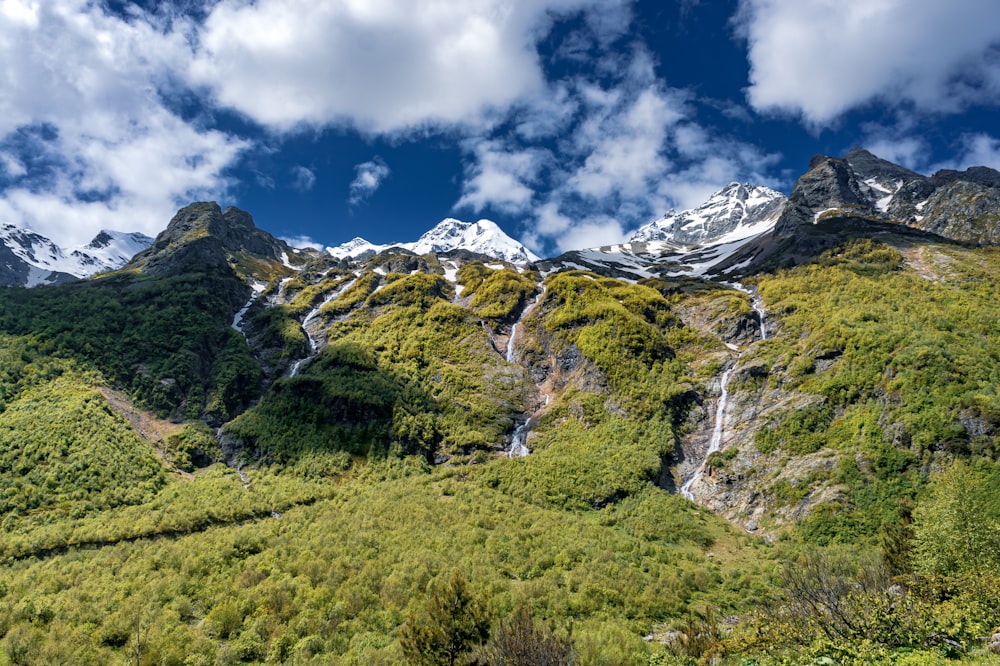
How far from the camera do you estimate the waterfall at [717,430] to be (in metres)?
55.3

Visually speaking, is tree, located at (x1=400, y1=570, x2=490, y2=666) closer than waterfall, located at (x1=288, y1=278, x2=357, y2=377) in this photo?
Yes

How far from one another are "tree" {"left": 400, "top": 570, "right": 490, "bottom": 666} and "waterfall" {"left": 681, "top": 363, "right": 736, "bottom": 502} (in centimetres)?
3772

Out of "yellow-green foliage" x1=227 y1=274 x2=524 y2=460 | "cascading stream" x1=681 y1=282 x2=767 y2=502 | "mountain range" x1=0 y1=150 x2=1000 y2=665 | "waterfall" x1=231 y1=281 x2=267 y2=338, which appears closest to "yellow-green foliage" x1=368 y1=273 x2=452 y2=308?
"mountain range" x1=0 y1=150 x2=1000 y2=665

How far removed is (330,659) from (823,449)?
4991cm

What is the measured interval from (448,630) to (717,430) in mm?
48940

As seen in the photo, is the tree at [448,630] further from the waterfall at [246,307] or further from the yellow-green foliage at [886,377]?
the waterfall at [246,307]

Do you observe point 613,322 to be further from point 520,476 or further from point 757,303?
point 520,476

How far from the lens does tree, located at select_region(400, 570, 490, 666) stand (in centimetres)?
2290

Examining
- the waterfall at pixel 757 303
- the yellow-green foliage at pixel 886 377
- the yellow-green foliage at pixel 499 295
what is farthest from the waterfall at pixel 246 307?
the yellow-green foliage at pixel 886 377

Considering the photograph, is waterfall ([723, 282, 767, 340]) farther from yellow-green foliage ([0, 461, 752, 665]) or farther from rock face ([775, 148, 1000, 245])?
rock face ([775, 148, 1000, 245])

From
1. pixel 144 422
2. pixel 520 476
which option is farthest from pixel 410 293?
pixel 520 476

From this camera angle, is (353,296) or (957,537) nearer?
(957,537)

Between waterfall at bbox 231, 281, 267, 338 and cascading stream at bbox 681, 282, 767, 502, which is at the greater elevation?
waterfall at bbox 231, 281, 267, 338

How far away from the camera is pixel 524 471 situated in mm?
59312
